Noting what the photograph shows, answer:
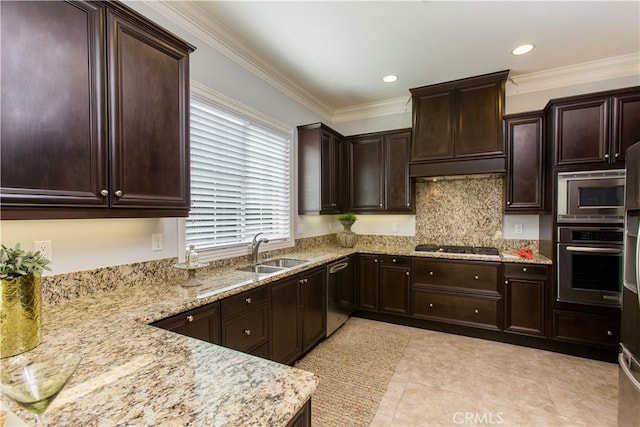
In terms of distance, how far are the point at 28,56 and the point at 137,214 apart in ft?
2.50

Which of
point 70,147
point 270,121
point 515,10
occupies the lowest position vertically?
point 70,147

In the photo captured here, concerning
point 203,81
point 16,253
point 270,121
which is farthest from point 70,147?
point 270,121

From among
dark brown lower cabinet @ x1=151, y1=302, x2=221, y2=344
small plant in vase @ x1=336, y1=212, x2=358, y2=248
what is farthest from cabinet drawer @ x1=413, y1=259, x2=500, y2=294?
dark brown lower cabinet @ x1=151, y1=302, x2=221, y2=344

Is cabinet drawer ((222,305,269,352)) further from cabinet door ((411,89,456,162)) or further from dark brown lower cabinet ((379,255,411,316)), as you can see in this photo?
cabinet door ((411,89,456,162))

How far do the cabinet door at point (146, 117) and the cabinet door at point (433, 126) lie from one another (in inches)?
108

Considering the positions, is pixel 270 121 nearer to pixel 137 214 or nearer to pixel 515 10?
pixel 137 214

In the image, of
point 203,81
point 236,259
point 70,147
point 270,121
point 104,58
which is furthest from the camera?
point 270,121

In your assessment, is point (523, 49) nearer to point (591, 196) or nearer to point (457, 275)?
point (591, 196)

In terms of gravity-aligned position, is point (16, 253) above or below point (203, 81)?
below

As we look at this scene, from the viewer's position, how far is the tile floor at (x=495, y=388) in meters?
2.01

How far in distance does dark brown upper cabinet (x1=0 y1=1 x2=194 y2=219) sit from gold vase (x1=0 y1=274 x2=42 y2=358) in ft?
0.88

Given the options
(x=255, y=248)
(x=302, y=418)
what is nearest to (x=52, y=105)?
(x=302, y=418)

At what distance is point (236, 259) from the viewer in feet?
9.05

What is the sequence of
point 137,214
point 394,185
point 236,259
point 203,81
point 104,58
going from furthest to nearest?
1. point 394,185
2. point 236,259
3. point 203,81
4. point 137,214
5. point 104,58
